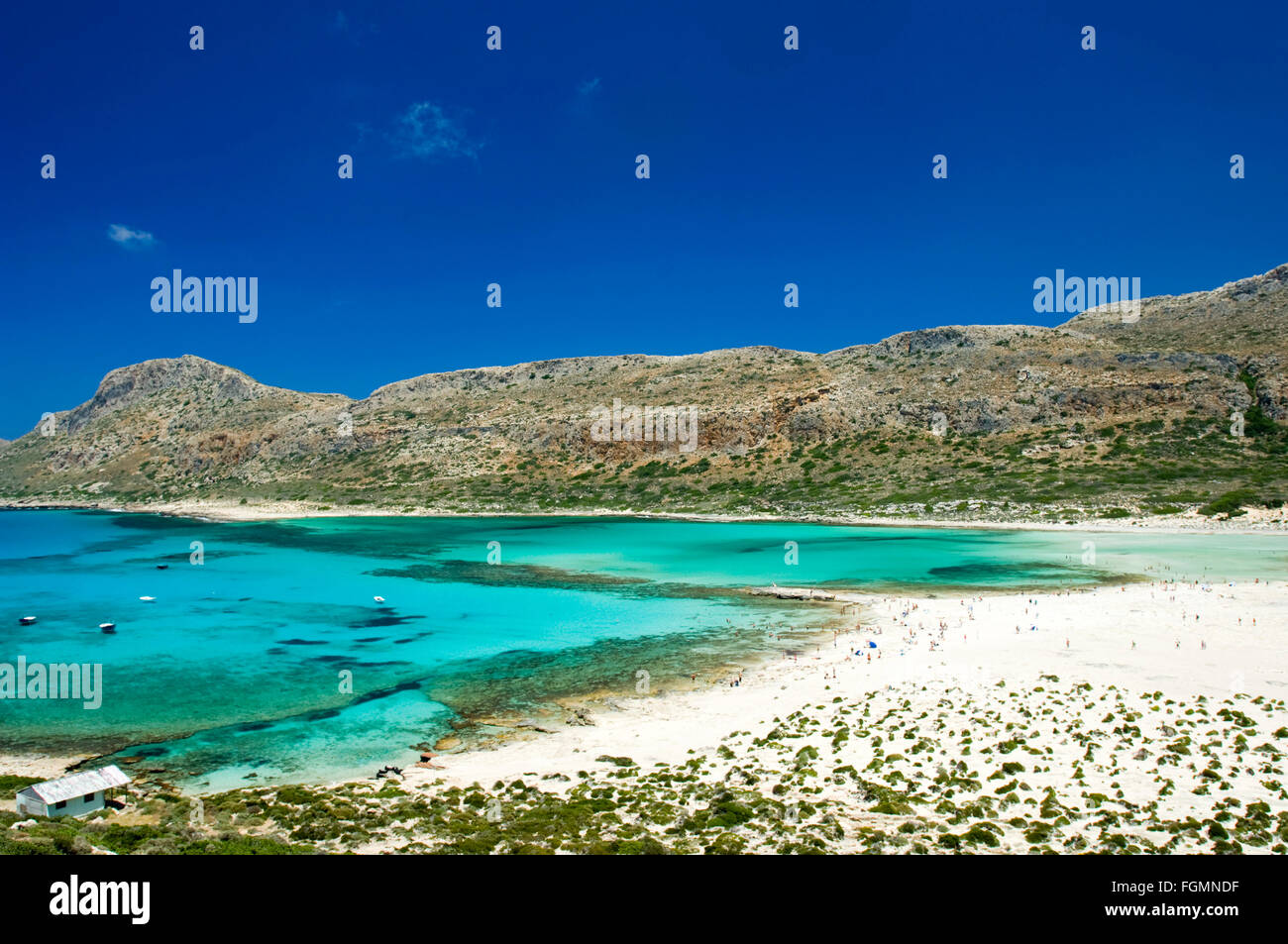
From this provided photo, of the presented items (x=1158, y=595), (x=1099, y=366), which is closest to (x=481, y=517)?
(x=1158, y=595)

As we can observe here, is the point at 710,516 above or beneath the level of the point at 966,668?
above

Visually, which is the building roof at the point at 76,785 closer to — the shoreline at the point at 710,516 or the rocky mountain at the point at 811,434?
the shoreline at the point at 710,516

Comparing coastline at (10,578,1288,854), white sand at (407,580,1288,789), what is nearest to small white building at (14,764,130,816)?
coastline at (10,578,1288,854)

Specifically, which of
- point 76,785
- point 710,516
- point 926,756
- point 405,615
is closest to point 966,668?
point 926,756

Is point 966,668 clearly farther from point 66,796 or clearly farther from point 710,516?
point 710,516

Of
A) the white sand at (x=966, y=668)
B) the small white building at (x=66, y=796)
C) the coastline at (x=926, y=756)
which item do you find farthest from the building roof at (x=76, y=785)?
the white sand at (x=966, y=668)

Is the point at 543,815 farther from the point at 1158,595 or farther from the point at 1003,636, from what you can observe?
the point at 1158,595
